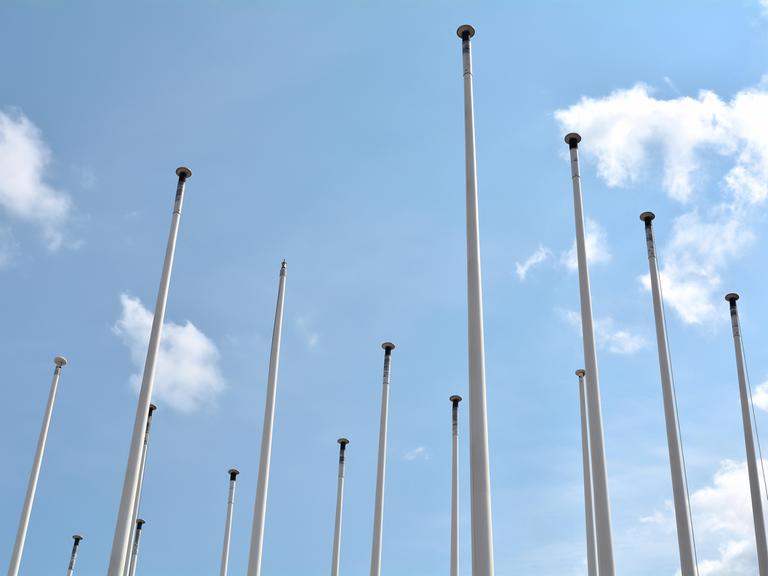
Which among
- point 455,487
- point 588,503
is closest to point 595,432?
point 588,503

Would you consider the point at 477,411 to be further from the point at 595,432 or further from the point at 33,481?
the point at 33,481

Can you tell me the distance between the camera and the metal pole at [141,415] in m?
25.4

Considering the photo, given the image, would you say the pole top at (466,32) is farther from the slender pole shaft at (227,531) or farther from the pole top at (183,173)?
the slender pole shaft at (227,531)

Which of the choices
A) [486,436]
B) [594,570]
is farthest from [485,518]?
[594,570]

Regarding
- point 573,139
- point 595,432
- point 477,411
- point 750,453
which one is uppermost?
point 573,139

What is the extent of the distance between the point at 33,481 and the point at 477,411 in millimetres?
30398

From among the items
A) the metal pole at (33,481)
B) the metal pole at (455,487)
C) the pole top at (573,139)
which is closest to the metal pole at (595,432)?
the pole top at (573,139)

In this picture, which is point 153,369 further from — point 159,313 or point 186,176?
point 186,176

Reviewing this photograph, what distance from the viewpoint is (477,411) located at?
2075cm

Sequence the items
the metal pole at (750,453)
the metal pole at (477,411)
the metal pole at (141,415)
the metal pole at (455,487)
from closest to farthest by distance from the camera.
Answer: the metal pole at (477,411)
the metal pole at (141,415)
the metal pole at (750,453)
the metal pole at (455,487)

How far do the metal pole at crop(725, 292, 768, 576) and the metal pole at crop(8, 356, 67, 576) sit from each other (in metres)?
34.2

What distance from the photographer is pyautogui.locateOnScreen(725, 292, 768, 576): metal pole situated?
3516 cm

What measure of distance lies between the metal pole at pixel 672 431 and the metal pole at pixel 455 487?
16.0 meters

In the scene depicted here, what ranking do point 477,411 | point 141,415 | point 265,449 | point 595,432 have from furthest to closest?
1. point 265,449
2. point 141,415
3. point 595,432
4. point 477,411
